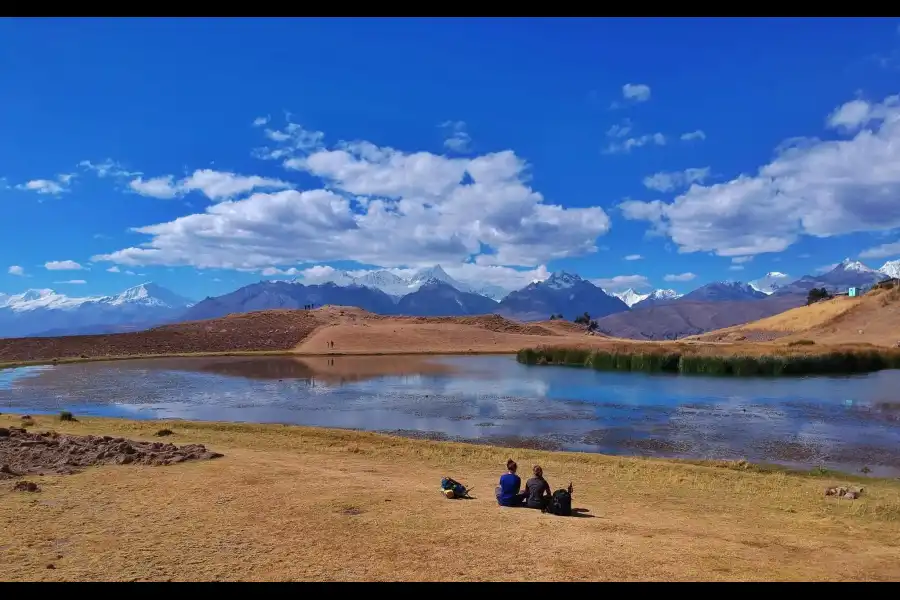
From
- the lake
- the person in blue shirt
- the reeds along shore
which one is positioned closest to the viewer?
the person in blue shirt

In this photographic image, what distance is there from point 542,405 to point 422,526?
2507 cm

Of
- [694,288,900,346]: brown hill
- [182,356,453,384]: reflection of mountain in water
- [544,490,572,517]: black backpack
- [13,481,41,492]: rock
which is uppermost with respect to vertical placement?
[694,288,900,346]: brown hill

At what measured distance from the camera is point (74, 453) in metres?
18.2

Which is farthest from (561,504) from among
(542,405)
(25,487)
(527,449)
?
(542,405)

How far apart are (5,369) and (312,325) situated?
5443cm

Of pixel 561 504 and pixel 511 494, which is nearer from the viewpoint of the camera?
pixel 561 504

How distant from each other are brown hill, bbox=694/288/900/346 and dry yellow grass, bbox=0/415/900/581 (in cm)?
7491

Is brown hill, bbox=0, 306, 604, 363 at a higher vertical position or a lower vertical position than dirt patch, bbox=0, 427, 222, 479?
higher

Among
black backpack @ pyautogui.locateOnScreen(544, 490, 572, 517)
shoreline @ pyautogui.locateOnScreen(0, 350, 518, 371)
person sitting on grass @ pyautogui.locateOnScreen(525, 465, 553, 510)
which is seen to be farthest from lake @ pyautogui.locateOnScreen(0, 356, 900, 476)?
shoreline @ pyautogui.locateOnScreen(0, 350, 518, 371)

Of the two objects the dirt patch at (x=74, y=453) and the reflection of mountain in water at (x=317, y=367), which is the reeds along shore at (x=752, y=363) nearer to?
the reflection of mountain in water at (x=317, y=367)

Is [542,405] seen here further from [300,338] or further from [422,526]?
[300,338]

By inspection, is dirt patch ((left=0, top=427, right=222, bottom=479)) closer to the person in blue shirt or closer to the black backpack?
the person in blue shirt

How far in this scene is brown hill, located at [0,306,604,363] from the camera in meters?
85.6
